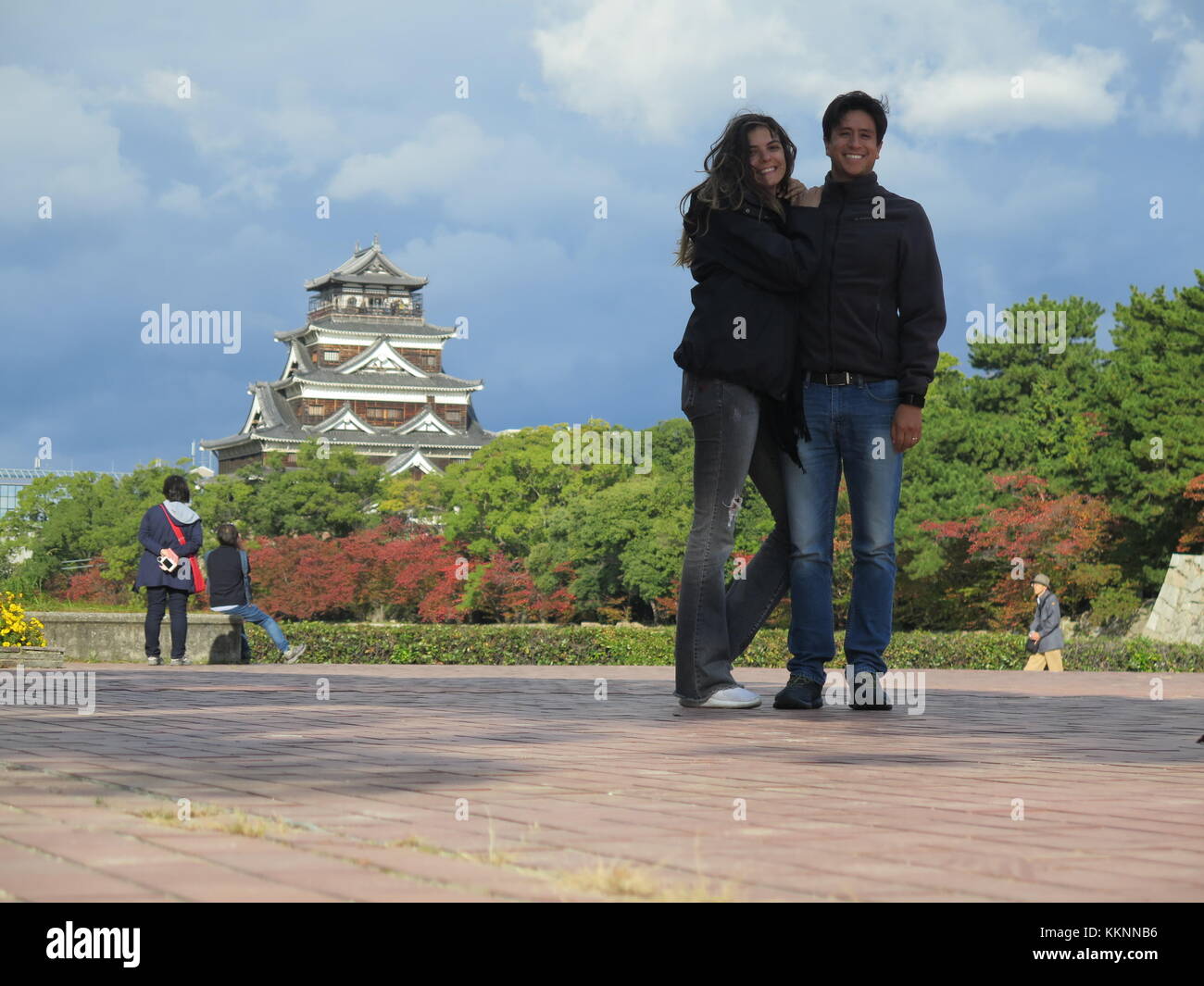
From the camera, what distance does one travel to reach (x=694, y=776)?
3631mm

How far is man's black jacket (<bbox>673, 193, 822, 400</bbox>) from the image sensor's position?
18.2 ft

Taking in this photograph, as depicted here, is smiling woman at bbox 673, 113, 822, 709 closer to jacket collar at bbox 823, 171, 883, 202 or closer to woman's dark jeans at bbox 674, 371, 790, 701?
woman's dark jeans at bbox 674, 371, 790, 701

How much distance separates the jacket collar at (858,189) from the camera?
587 cm

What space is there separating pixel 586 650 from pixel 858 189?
10594 millimetres

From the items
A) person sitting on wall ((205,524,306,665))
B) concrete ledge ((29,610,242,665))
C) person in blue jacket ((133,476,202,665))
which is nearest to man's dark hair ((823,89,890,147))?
person in blue jacket ((133,476,202,665))

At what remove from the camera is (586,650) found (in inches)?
631

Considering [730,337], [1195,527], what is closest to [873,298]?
[730,337]

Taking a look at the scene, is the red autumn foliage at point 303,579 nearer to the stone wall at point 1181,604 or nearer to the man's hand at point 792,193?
the stone wall at point 1181,604

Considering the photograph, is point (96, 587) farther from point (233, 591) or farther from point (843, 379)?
point (843, 379)

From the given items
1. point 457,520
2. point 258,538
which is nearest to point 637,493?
point 457,520

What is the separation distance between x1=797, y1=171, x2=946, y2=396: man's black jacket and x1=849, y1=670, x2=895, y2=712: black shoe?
111 centimetres

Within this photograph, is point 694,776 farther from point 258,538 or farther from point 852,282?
point 258,538

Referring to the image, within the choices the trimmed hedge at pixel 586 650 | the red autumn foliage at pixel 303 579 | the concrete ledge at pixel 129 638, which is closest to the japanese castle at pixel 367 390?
the red autumn foliage at pixel 303 579
